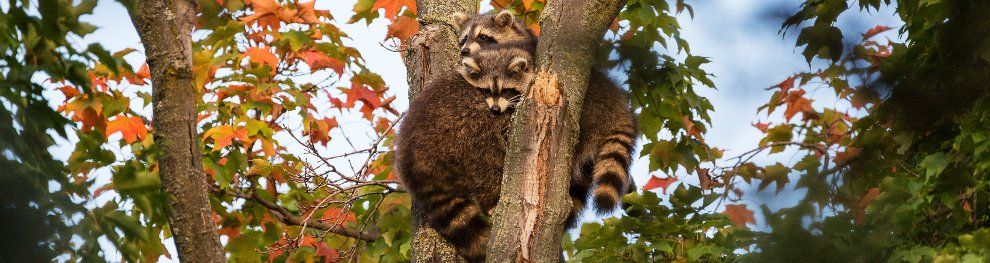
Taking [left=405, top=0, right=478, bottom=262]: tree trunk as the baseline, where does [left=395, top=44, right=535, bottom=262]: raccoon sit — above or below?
below

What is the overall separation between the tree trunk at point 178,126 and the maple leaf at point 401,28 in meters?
2.77

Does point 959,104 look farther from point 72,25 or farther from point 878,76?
point 72,25

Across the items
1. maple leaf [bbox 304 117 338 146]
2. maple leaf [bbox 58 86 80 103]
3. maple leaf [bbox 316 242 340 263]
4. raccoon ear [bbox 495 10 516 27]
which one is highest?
raccoon ear [bbox 495 10 516 27]

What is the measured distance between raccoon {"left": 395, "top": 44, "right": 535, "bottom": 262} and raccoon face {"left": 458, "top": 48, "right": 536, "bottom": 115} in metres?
0.02

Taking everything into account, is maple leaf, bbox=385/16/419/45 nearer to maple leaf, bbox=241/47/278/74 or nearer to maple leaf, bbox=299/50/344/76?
maple leaf, bbox=299/50/344/76

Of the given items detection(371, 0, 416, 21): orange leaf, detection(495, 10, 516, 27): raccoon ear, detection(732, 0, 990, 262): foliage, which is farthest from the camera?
detection(495, 10, 516, 27): raccoon ear

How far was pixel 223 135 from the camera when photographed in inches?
243

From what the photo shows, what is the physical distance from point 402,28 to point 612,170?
2.27 m

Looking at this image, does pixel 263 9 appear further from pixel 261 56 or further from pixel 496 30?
pixel 496 30

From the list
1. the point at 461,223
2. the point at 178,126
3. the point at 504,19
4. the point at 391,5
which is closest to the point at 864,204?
the point at 178,126

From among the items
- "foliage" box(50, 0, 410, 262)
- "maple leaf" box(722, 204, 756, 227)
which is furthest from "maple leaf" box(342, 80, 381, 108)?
"maple leaf" box(722, 204, 756, 227)

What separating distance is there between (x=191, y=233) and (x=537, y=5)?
3.33 meters

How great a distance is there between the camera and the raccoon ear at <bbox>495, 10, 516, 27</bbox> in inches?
286

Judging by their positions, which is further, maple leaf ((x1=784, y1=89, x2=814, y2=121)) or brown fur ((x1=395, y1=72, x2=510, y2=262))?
brown fur ((x1=395, y1=72, x2=510, y2=262))
